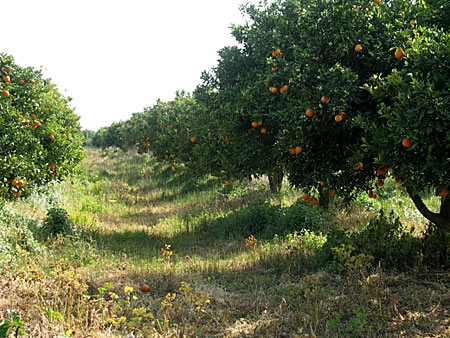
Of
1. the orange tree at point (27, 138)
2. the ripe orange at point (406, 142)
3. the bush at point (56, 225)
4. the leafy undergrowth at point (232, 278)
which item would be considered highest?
the orange tree at point (27, 138)

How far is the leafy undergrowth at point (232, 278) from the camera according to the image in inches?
163

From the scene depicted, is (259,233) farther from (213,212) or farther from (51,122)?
(51,122)

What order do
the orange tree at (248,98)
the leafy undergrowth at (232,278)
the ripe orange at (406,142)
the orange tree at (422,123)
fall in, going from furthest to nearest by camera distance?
the orange tree at (248,98), the ripe orange at (406,142), the orange tree at (422,123), the leafy undergrowth at (232,278)

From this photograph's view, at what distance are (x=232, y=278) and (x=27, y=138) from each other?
5.16m

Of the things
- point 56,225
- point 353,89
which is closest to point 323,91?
point 353,89

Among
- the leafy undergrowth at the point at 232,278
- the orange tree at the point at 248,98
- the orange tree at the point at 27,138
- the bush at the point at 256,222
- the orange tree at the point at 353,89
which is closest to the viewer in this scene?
the leafy undergrowth at the point at 232,278

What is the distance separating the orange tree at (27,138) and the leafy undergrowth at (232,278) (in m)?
0.89

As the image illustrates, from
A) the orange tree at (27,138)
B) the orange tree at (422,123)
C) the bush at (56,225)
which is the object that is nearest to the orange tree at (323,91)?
the orange tree at (422,123)

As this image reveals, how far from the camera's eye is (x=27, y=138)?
812 cm

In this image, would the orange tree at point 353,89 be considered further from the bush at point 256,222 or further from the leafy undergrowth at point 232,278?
the bush at point 256,222

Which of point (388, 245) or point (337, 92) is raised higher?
point (337, 92)

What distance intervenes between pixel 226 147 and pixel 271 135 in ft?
5.40

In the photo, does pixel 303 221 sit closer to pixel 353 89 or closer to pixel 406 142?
pixel 353 89

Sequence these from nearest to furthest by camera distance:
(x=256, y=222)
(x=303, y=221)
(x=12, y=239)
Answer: (x=12, y=239)
(x=303, y=221)
(x=256, y=222)
